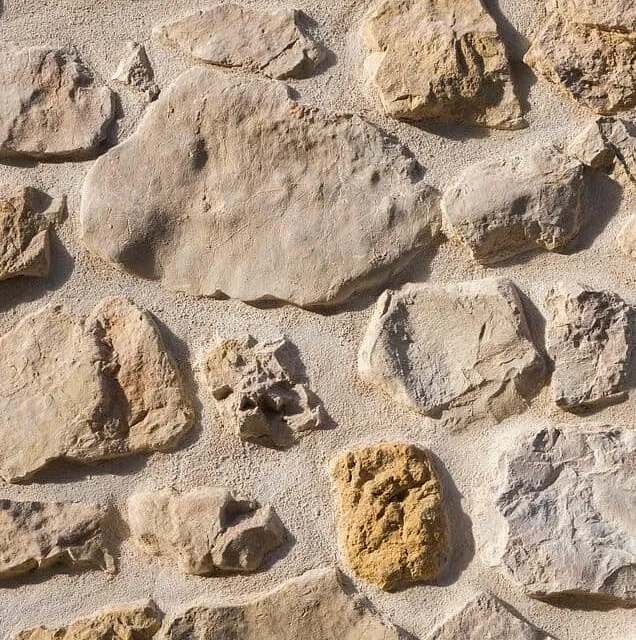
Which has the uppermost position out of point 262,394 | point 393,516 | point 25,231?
point 25,231

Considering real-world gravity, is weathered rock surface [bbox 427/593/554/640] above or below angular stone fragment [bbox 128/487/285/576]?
below

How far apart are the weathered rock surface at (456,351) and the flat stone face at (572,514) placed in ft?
0.22

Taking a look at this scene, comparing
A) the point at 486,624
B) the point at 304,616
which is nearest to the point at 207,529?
the point at 304,616

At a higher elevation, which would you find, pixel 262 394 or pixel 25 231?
pixel 25 231

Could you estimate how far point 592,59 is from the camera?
105 cm

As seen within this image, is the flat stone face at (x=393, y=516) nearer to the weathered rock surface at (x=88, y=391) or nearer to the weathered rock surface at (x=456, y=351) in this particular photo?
the weathered rock surface at (x=456, y=351)

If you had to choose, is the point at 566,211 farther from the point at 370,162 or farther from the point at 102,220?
the point at 102,220

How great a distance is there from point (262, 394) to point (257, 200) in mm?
227

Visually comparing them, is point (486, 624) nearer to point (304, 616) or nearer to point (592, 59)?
point (304, 616)

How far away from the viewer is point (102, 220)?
1075 mm

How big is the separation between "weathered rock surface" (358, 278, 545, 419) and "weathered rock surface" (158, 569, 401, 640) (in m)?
0.23

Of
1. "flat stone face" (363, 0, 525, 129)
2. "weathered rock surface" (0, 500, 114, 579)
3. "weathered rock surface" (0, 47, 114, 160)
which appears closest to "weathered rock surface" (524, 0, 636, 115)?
"flat stone face" (363, 0, 525, 129)

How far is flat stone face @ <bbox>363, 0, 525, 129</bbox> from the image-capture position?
1.05 meters

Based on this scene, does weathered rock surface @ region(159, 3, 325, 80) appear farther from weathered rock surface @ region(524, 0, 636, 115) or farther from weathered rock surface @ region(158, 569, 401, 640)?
weathered rock surface @ region(158, 569, 401, 640)
